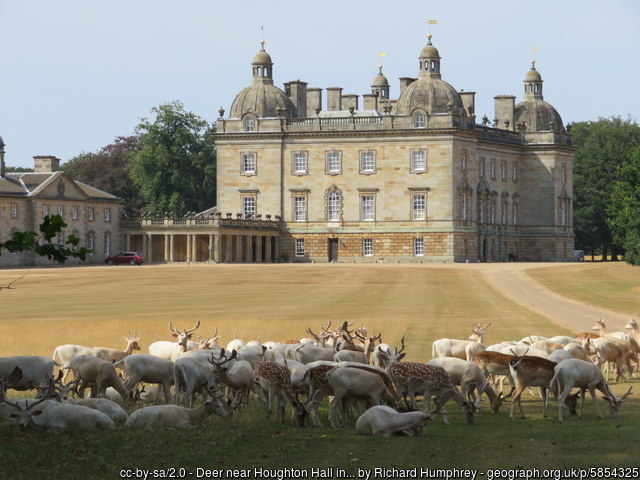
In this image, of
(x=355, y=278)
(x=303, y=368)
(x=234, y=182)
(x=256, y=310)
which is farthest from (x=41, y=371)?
(x=234, y=182)

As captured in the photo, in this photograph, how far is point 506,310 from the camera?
164ft

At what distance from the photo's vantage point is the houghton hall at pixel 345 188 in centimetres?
10875

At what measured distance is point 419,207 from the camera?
111 m

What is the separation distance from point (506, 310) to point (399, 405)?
28.4 metres

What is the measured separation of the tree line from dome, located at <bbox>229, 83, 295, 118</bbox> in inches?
463

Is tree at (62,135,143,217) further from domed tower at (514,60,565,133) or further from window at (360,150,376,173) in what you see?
domed tower at (514,60,565,133)

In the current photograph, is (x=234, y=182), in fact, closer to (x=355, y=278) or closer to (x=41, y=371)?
(x=355, y=278)

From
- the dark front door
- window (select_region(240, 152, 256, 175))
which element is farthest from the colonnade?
window (select_region(240, 152, 256, 175))

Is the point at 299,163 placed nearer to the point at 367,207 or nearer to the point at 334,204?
the point at 334,204

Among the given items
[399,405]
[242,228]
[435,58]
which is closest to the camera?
[399,405]

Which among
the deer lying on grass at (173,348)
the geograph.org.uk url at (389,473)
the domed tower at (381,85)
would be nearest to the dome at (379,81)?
the domed tower at (381,85)

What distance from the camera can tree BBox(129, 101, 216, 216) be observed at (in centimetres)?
12681

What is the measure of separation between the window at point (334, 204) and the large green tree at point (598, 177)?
3210cm

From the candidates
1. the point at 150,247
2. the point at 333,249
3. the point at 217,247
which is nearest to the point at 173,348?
the point at 217,247
